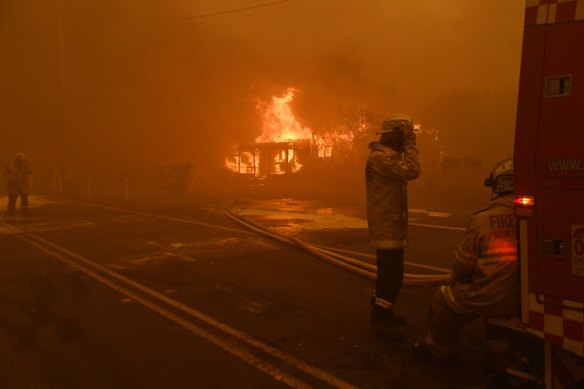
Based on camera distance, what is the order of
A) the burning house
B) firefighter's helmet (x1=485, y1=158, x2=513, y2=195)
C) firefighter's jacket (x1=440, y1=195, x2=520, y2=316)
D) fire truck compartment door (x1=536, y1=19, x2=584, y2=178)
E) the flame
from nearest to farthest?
fire truck compartment door (x1=536, y1=19, x2=584, y2=178)
firefighter's jacket (x1=440, y1=195, x2=520, y2=316)
firefighter's helmet (x1=485, y1=158, x2=513, y2=195)
the burning house
the flame

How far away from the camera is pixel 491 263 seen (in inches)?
108

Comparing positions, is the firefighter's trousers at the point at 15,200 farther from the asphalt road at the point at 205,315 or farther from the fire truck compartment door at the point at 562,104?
the fire truck compartment door at the point at 562,104

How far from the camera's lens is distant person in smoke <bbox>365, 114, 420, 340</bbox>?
3.82m

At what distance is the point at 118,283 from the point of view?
5629mm

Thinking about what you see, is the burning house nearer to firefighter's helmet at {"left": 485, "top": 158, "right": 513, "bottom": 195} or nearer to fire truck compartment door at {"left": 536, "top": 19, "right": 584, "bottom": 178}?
firefighter's helmet at {"left": 485, "top": 158, "right": 513, "bottom": 195}

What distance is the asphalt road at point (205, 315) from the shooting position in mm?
3318

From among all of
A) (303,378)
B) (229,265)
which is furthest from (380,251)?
(229,265)

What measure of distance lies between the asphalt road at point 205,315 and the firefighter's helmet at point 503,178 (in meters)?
1.22

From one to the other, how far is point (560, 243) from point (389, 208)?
1.70 meters

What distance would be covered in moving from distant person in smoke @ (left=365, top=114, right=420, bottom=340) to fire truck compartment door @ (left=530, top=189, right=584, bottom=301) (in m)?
1.54

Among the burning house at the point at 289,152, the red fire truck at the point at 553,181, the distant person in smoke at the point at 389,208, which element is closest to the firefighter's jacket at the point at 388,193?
the distant person in smoke at the point at 389,208

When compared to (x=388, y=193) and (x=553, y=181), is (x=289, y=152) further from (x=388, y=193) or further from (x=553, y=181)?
(x=553, y=181)

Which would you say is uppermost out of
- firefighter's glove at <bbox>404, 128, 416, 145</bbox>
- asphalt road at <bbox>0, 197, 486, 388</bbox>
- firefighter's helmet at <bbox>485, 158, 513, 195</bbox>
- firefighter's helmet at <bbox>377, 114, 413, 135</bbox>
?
firefighter's helmet at <bbox>377, 114, 413, 135</bbox>

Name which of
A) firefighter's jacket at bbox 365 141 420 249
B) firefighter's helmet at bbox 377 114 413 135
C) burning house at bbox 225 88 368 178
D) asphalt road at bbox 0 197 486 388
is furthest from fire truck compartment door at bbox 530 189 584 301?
burning house at bbox 225 88 368 178
